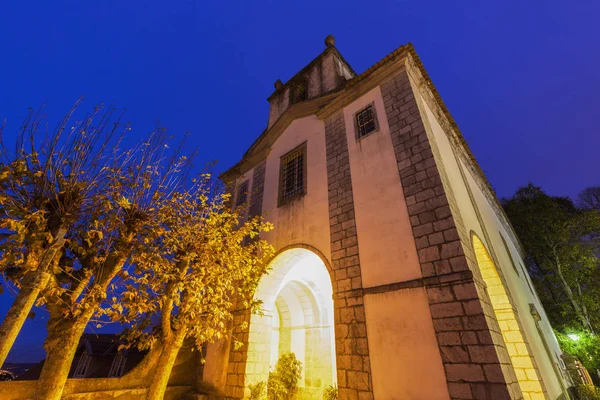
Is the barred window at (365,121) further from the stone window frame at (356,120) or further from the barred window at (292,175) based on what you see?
the barred window at (292,175)

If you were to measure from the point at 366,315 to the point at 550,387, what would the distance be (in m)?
5.07

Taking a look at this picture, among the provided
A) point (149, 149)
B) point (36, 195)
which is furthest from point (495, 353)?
point (36, 195)

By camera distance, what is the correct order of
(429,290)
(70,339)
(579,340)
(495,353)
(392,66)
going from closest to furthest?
(495,353)
(70,339)
(429,290)
(392,66)
(579,340)

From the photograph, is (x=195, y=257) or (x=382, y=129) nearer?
(x=195, y=257)

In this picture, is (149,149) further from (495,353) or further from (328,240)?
(495,353)

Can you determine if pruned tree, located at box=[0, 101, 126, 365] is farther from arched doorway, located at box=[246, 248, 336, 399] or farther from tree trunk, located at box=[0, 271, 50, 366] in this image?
arched doorway, located at box=[246, 248, 336, 399]

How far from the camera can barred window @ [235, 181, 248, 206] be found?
38.6 feet

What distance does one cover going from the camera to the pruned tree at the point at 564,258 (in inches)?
602

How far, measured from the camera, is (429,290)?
507 centimetres

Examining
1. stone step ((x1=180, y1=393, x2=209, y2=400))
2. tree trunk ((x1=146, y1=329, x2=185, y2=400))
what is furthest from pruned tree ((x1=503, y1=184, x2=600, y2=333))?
tree trunk ((x1=146, y1=329, x2=185, y2=400))

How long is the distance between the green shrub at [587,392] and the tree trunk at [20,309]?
1453 centimetres

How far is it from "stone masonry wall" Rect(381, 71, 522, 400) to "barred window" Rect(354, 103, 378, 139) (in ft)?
4.02

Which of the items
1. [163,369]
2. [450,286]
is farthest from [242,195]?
[450,286]

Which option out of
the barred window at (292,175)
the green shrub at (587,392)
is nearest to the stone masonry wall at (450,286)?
the barred window at (292,175)
